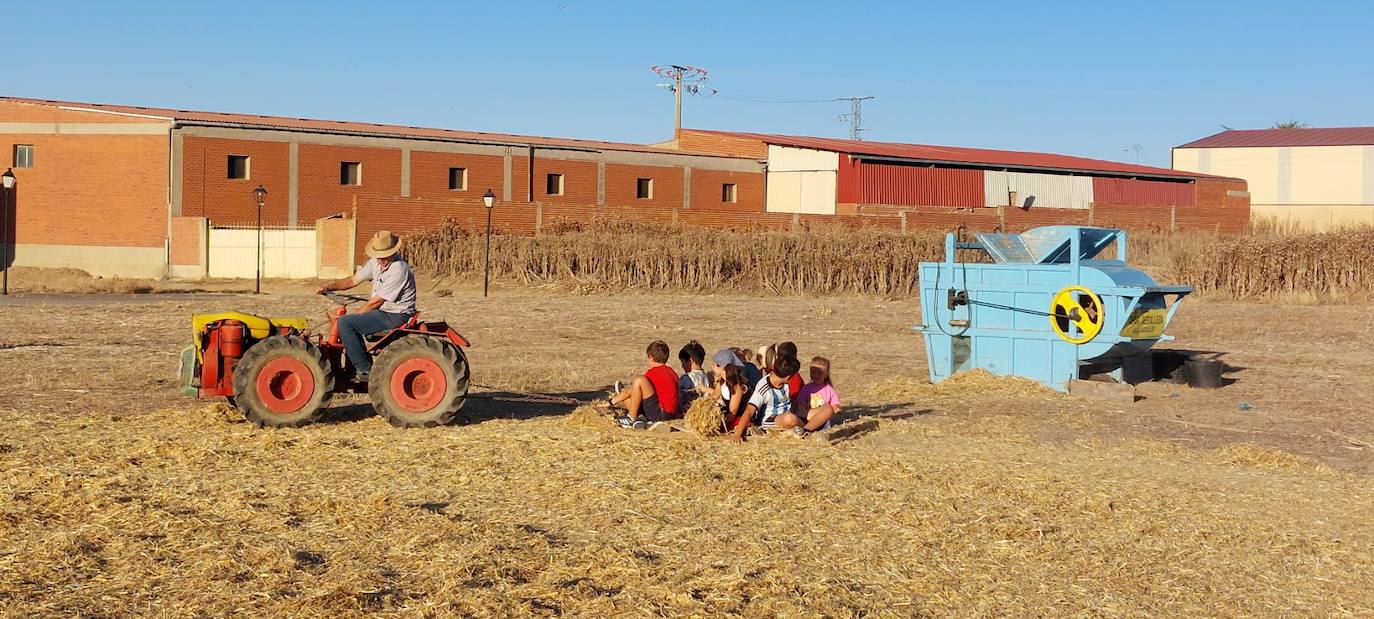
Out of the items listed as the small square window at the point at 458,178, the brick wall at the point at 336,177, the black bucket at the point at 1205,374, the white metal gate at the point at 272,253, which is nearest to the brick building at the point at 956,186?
the small square window at the point at 458,178

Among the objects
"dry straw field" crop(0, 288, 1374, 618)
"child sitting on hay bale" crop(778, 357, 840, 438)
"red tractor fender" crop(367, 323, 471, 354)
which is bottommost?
"dry straw field" crop(0, 288, 1374, 618)

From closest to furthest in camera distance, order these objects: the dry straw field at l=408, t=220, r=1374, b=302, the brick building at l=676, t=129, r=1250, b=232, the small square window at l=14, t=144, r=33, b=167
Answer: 1. the dry straw field at l=408, t=220, r=1374, b=302
2. the small square window at l=14, t=144, r=33, b=167
3. the brick building at l=676, t=129, r=1250, b=232

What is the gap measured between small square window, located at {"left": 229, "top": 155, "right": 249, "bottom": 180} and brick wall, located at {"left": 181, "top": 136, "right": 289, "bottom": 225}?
5.0 inches

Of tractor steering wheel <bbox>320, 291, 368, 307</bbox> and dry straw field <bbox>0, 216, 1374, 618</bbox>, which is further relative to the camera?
tractor steering wheel <bbox>320, 291, 368, 307</bbox>

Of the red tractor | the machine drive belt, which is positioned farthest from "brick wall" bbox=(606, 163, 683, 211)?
the red tractor

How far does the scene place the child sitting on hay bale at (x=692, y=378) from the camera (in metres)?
12.3

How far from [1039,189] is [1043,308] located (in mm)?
45233

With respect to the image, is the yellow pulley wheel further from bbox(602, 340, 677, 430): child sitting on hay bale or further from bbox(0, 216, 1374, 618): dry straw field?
bbox(602, 340, 677, 430): child sitting on hay bale

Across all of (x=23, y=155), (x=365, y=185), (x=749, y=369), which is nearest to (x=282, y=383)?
(x=749, y=369)

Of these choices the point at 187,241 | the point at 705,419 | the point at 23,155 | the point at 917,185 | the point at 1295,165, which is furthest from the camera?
the point at 1295,165

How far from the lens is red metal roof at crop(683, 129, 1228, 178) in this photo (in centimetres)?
5434

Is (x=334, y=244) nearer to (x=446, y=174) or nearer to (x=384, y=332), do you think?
(x=446, y=174)

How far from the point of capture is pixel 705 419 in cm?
1106

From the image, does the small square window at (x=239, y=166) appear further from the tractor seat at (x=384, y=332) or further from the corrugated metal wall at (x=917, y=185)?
the tractor seat at (x=384, y=332)
